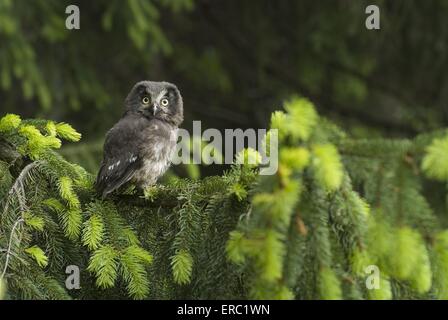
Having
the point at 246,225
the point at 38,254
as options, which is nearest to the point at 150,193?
the point at 38,254

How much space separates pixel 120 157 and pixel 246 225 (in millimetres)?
1745

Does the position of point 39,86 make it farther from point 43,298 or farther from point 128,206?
point 43,298

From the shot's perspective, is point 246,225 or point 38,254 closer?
point 246,225

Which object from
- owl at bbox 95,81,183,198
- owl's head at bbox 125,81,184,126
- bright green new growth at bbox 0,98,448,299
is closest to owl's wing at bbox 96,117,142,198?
owl at bbox 95,81,183,198

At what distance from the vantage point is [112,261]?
2807 millimetres

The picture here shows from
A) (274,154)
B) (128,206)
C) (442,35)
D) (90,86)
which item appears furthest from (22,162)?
(442,35)

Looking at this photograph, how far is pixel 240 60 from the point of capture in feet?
30.6

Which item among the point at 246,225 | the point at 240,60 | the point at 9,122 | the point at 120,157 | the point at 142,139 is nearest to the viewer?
the point at 246,225

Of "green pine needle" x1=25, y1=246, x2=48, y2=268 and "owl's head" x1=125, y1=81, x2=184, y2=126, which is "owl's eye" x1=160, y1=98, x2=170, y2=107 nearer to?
"owl's head" x1=125, y1=81, x2=184, y2=126

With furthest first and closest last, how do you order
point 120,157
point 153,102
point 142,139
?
point 153,102 < point 142,139 < point 120,157

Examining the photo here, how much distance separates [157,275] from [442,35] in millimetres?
6182

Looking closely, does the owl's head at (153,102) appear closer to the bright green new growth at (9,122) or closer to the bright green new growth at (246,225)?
the bright green new growth at (246,225)

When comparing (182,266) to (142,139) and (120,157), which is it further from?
(142,139)

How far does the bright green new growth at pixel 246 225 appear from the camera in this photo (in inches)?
84.2
